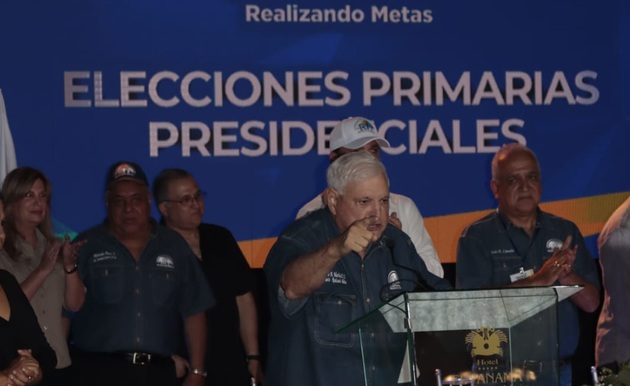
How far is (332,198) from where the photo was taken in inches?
155

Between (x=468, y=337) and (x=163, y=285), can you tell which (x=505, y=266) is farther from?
(x=468, y=337)

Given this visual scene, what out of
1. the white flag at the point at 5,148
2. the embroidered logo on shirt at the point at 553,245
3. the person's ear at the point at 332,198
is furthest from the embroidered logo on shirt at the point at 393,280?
the white flag at the point at 5,148

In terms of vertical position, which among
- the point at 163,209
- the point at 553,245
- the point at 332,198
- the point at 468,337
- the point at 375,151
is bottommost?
the point at 468,337

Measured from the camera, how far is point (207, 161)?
6.57 meters

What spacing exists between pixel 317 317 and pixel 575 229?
6.06ft

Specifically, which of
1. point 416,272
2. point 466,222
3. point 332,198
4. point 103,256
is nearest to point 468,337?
point 416,272

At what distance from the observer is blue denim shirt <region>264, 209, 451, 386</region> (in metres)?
3.91

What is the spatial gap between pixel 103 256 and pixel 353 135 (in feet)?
4.56

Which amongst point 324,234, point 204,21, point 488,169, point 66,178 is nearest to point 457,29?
point 488,169

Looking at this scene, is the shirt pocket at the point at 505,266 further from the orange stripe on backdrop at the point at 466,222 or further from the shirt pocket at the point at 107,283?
the shirt pocket at the point at 107,283

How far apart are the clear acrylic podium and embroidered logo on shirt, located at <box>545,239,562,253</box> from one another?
5.89 ft

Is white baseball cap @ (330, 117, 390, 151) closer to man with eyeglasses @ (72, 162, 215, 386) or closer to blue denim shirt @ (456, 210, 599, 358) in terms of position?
blue denim shirt @ (456, 210, 599, 358)

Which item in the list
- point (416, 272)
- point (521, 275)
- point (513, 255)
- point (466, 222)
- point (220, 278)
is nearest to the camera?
point (416, 272)

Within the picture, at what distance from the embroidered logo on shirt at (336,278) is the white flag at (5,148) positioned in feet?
9.36
